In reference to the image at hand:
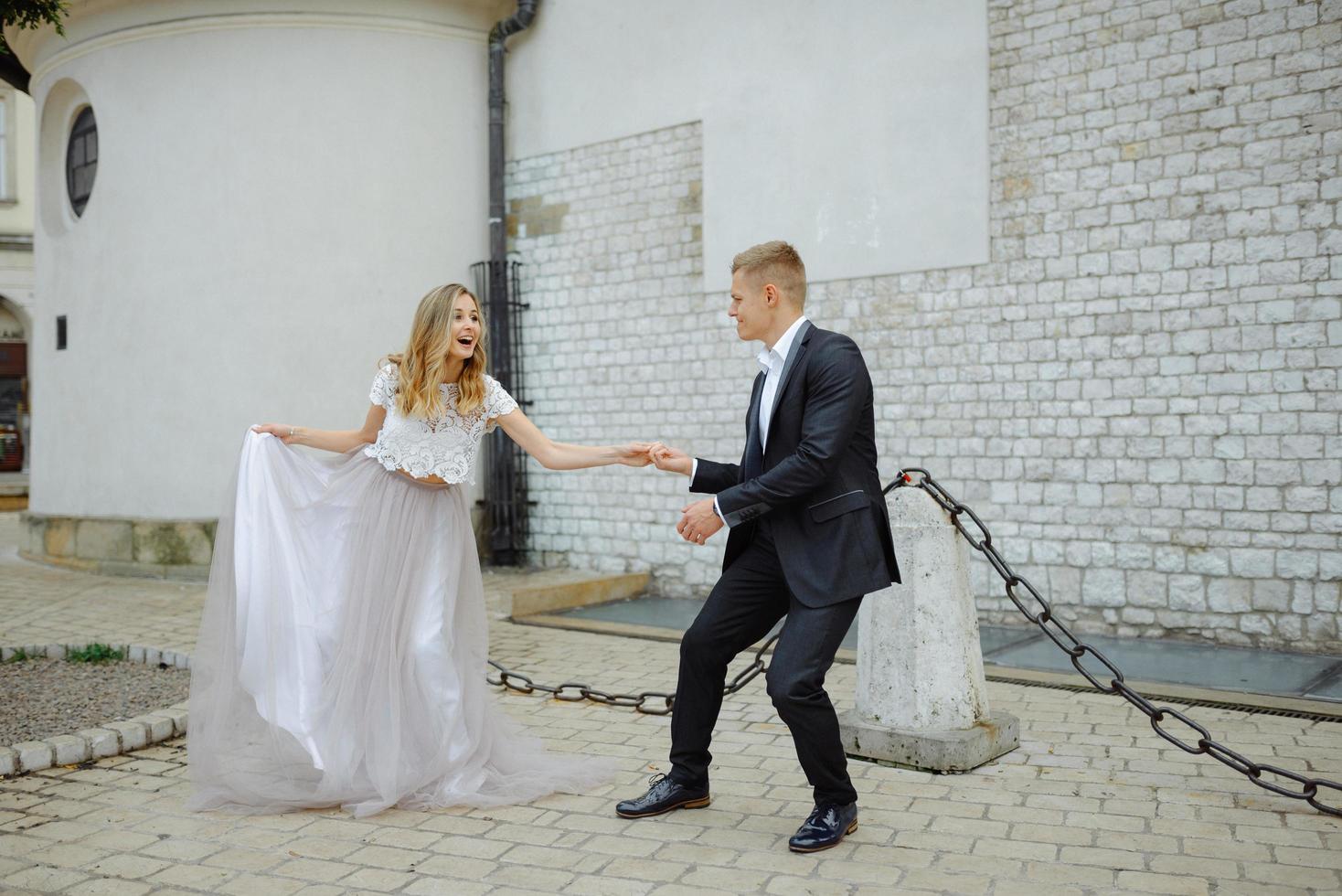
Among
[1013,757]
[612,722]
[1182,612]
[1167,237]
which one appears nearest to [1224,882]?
[1013,757]

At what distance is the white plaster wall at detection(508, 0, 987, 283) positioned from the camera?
928cm

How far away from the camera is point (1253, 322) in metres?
8.02

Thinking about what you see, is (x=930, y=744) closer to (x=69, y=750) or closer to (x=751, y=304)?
(x=751, y=304)

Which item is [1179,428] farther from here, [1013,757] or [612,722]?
[612,722]

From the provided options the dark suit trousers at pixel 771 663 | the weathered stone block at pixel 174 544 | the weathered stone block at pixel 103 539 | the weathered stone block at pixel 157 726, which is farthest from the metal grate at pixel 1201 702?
the weathered stone block at pixel 103 539

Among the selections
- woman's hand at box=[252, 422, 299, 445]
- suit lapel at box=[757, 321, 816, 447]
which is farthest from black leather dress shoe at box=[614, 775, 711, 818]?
woman's hand at box=[252, 422, 299, 445]

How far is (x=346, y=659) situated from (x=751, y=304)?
7.38 ft

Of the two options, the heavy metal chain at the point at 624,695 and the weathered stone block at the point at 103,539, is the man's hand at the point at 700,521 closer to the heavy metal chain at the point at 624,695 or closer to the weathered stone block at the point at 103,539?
the heavy metal chain at the point at 624,695

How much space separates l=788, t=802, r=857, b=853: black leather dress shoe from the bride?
45.4 inches

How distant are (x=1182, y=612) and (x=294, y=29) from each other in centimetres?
969

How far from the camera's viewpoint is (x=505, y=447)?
11844 mm

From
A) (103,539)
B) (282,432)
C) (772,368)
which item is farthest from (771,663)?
(103,539)

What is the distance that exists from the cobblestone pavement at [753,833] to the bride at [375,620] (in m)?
0.19

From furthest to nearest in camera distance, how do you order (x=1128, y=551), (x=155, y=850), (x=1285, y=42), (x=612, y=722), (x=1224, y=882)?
(x=1128, y=551), (x=1285, y=42), (x=612, y=722), (x=155, y=850), (x=1224, y=882)
